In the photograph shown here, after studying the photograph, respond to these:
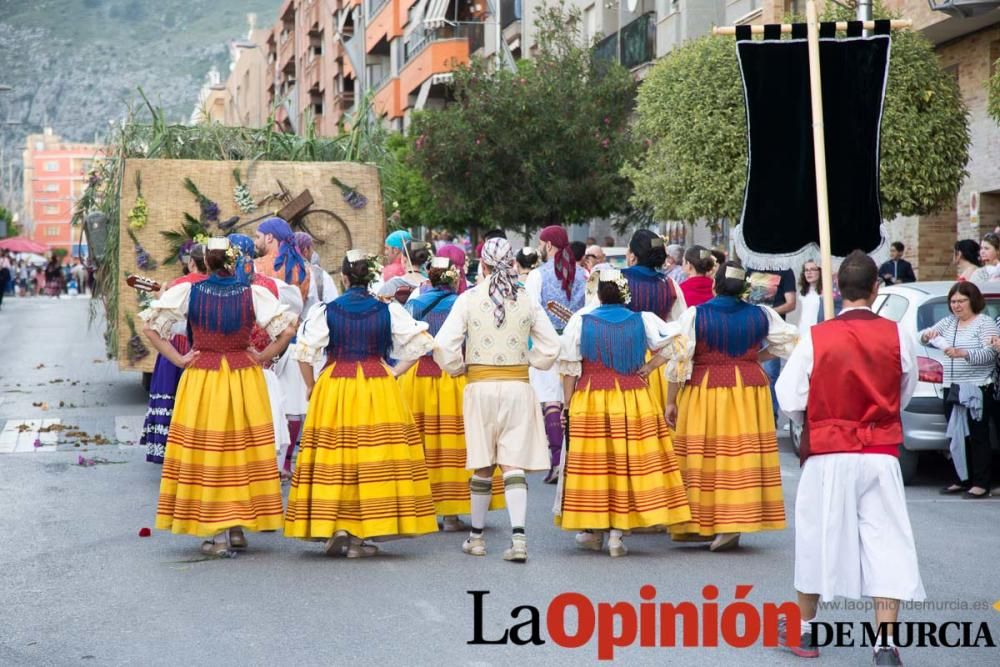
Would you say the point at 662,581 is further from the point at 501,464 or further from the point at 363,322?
the point at 363,322

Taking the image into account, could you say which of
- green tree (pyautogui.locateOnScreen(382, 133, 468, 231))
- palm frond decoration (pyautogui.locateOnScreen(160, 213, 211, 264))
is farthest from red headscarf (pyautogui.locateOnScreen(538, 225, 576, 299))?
green tree (pyautogui.locateOnScreen(382, 133, 468, 231))

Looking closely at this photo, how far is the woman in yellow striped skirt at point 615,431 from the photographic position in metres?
9.39

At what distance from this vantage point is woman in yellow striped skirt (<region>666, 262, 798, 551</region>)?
953 cm

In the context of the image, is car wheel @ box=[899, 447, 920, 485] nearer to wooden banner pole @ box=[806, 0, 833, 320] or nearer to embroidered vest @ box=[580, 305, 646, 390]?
embroidered vest @ box=[580, 305, 646, 390]

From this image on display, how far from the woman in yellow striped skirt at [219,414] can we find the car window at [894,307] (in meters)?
5.80

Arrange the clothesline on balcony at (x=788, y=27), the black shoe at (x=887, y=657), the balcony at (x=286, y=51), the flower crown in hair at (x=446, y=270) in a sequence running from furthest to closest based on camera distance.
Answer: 1. the balcony at (x=286, y=51)
2. the flower crown in hair at (x=446, y=270)
3. the clothesline on balcony at (x=788, y=27)
4. the black shoe at (x=887, y=657)

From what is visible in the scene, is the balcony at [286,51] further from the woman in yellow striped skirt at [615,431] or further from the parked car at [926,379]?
the woman in yellow striped skirt at [615,431]

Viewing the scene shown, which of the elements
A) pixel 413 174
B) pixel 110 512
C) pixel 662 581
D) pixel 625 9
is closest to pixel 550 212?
pixel 625 9

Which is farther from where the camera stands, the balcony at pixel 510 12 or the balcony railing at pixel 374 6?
the balcony railing at pixel 374 6

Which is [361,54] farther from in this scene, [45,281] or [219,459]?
[219,459]

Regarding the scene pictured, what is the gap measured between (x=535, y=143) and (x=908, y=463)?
66.2ft

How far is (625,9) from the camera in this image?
1435 inches

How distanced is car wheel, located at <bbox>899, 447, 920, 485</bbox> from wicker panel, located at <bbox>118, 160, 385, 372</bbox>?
6886 millimetres

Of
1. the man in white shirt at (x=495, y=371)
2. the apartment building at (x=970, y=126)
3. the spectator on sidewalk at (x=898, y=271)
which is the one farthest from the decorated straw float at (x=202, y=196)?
the apartment building at (x=970, y=126)
